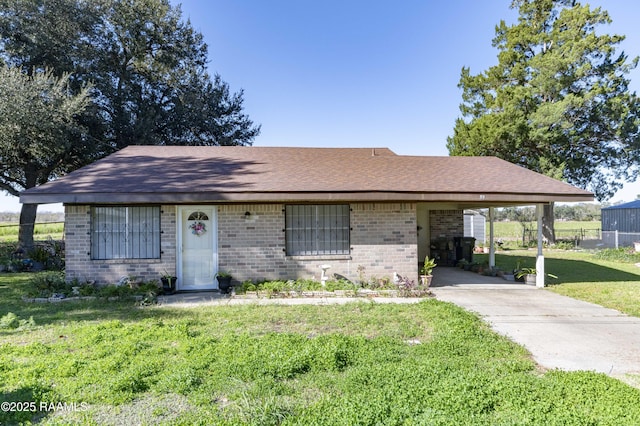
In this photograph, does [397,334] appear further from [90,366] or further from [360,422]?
[90,366]

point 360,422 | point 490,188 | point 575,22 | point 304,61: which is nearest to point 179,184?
point 360,422

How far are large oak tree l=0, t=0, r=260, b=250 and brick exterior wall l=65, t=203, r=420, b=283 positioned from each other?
8.35m

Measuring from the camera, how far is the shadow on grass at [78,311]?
245 inches

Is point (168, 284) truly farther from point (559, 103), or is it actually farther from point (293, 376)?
point (559, 103)

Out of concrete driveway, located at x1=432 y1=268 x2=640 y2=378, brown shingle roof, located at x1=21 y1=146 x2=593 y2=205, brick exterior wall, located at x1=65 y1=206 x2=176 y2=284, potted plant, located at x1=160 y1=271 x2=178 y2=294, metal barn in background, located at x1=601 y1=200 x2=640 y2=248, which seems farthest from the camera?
metal barn in background, located at x1=601 y1=200 x2=640 y2=248

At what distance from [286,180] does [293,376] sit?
5964mm

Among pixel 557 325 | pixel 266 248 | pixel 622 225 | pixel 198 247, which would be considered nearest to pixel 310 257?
pixel 266 248

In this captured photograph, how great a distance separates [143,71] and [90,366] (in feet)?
63.3

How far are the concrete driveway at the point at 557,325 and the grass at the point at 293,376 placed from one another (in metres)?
0.44

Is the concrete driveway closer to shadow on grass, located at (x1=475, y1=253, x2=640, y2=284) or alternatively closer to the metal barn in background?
shadow on grass, located at (x1=475, y1=253, x2=640, y2=284)

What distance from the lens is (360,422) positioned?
9.57ft

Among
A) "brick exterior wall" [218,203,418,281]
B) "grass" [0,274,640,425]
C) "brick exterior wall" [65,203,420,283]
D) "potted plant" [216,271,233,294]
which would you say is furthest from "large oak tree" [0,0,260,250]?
"grass" [0,274,640,425]

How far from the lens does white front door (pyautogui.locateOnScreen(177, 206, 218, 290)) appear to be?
8867 millimetres

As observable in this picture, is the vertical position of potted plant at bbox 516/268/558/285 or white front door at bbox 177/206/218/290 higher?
white front door at bbox 177/206/218/290
